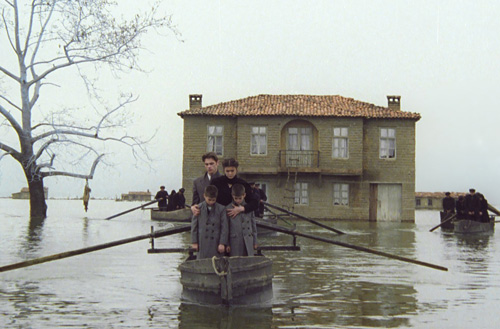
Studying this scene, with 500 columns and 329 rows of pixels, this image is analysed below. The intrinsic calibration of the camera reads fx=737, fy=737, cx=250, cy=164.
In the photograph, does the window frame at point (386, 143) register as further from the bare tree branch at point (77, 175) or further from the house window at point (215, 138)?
the bare tree branch at point (77, 175)

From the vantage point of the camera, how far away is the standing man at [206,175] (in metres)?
11.2

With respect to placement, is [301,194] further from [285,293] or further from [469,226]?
[285,293]

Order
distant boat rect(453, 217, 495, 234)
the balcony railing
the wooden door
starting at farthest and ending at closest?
the balcony railing < the wooden door < distant boat rect(453, 217, 495, 234)

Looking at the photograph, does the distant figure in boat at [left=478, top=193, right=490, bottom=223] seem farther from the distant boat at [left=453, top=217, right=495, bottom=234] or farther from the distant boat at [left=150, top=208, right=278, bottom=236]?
the distant boat at [left=150, top=208, right=278, bottom=236]

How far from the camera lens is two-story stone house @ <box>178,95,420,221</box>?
4147cm

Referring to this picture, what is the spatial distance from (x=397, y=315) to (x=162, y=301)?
372 centimetres

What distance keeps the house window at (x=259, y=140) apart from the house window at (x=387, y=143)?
6708mm

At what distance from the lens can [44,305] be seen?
1137cm

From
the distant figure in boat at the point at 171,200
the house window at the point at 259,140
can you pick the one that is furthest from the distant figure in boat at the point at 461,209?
the distant figure in boat at the point at 171,200

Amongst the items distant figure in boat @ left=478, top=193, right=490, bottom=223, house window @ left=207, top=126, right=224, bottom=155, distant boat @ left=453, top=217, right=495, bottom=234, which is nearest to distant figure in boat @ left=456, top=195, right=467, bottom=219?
distant figure in boat @ left=478, top=193, right=490, bottom=223

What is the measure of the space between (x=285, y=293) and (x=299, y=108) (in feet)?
100

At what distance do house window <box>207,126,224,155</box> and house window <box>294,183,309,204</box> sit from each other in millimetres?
4959

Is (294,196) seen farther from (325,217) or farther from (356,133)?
(356,133)

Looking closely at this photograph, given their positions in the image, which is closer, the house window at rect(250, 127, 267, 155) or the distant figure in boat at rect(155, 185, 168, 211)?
the distant figure in boat at rect(155, 185, 168, 211)
